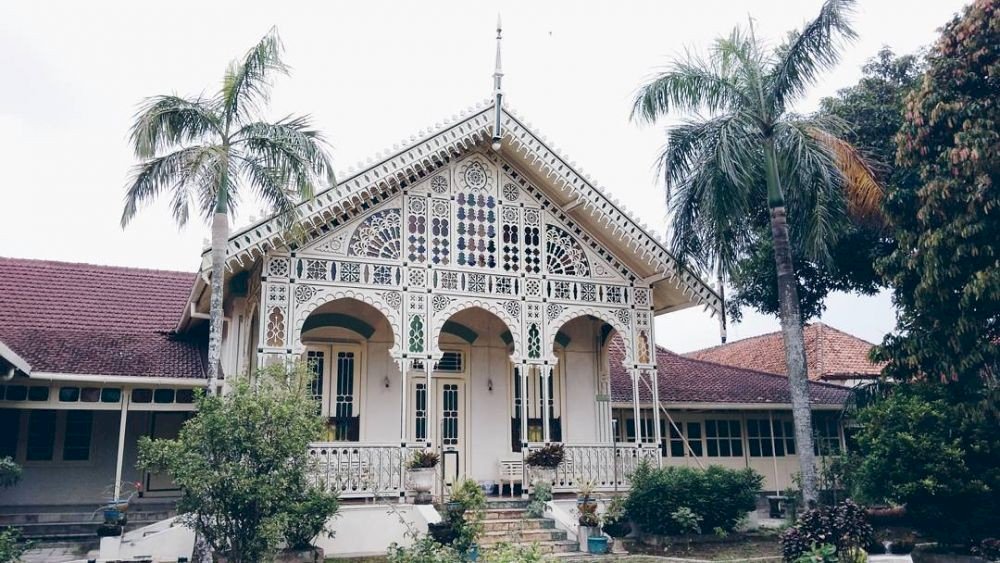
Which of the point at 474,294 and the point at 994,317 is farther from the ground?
the point at 474,294

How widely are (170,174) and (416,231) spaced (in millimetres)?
5064

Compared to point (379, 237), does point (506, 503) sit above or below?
below

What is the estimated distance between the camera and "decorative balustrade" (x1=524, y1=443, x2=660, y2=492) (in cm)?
1678

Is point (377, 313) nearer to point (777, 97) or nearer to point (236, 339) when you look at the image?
point (236, 339)

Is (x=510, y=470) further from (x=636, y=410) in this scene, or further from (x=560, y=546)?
(x=560, y=546)

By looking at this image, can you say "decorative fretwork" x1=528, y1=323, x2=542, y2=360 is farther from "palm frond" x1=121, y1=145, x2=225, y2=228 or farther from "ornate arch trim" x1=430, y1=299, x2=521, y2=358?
"palm frond" x1=121, y1=145, x2=225, y2=228

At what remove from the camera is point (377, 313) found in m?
17.9

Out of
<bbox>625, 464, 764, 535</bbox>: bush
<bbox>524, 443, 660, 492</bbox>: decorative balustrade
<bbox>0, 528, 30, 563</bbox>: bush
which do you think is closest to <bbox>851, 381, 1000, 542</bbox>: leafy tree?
<bbox>625, 464, 764, 535</bbox>: bush

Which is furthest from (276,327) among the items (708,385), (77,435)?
(708,385)

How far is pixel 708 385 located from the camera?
22.9 metres

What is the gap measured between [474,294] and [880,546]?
8493mm

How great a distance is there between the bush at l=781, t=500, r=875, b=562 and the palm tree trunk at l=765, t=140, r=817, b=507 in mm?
3650

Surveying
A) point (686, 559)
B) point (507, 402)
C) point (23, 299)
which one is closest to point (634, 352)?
point (507, 402)

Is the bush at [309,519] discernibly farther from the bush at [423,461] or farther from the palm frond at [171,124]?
the palm frond at [171,124]
